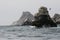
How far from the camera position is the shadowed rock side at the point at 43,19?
96.5 meters

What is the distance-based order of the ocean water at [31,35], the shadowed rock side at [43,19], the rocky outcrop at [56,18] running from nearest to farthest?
the ocean water at [31,35], the shadowed rock side at [43,19], the rocky outcrop at [56,18]

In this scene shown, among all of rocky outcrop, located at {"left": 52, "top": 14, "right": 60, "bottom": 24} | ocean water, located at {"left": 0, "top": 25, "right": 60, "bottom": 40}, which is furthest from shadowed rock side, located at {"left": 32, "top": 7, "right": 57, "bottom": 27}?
ocean water, located at {"left": 0, "top": 25, "right": 60, "bottom": 40}

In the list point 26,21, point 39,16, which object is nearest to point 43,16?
point 39,16

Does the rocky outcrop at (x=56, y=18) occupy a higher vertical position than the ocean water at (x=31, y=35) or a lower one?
lower

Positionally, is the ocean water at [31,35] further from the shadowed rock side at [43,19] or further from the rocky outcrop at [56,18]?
the rocky outcrop at [56,18]

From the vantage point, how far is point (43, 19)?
98.5 meters

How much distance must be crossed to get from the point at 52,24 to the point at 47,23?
179cm

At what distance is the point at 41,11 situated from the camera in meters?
102

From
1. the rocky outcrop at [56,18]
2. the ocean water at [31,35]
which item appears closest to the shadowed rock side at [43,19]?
the rocky outcrop at [56,18]

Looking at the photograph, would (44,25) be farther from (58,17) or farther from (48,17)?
(58,17)

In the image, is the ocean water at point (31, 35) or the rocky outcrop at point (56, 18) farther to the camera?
the rocky outcrop at point (56, 18)

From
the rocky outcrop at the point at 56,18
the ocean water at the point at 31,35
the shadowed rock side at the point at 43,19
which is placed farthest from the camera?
the rocky outcrop at the point at 56,18

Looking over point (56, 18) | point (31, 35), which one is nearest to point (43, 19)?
point (56, 18)

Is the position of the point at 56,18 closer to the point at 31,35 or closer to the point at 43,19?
the point at 43,19
